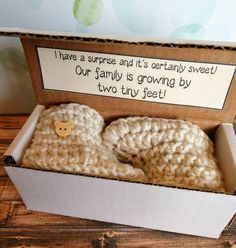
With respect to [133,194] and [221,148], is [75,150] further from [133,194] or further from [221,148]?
[221,148]

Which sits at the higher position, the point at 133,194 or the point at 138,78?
the point at 138,78

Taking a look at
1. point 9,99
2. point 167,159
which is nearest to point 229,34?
point 167,159

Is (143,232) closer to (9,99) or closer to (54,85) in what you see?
(54,85)

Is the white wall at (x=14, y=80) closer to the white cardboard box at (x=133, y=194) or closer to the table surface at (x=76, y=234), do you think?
the white cardboard box at (x=133, y=194)

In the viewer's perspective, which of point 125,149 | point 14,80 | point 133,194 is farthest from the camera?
point 14,80

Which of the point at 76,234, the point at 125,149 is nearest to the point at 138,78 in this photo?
the point at 125,149

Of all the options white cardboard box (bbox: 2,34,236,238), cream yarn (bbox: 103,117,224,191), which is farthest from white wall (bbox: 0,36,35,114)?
cream yarn (bbox: 103,117,224,191)

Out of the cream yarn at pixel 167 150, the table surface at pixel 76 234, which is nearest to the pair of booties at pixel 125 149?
the cream yarn at pixel 167 150
